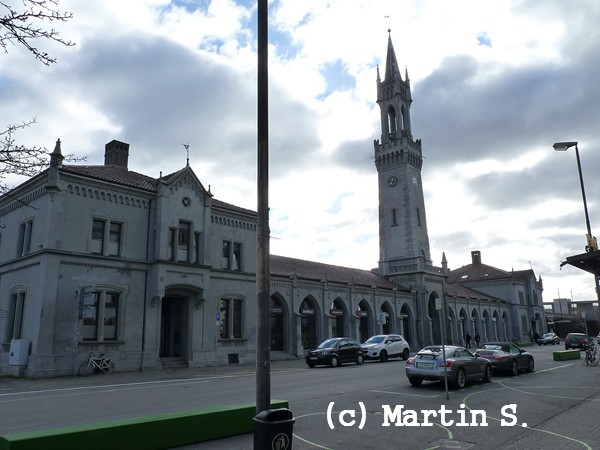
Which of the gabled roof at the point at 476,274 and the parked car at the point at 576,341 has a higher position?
the gabled roof at the point at 476,274

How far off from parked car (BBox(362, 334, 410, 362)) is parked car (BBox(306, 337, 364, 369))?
148 centimetres

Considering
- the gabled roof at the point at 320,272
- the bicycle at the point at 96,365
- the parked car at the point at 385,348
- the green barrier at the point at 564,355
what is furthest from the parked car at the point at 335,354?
the green barrier at the point at 564,355

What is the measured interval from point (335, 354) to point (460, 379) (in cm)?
1284

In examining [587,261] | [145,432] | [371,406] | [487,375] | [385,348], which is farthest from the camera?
[385,348]

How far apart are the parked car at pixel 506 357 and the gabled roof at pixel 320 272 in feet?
65.4

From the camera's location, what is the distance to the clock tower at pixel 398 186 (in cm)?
5900

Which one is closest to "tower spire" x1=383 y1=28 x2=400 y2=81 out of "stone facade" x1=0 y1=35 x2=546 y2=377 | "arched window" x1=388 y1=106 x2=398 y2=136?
"arched window" x1=388 y1=106 x2=398 y2=136

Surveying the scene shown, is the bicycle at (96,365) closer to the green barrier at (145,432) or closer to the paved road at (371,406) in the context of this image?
the paved road at (371,406)

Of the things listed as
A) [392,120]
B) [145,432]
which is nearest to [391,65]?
[392,120]

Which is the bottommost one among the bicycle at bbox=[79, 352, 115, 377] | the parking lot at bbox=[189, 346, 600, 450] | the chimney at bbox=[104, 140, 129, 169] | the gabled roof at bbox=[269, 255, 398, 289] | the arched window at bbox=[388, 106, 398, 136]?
the parking lot at bbox=[189, 346, 600, 450]

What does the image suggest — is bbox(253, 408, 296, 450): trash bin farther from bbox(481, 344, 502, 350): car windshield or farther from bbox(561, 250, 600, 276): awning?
bbox(481, 344, 502, 350): car windshield

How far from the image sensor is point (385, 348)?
104ft

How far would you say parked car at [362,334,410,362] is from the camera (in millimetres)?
30891

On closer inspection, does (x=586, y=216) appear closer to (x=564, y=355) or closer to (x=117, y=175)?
(x=564, y=355)
